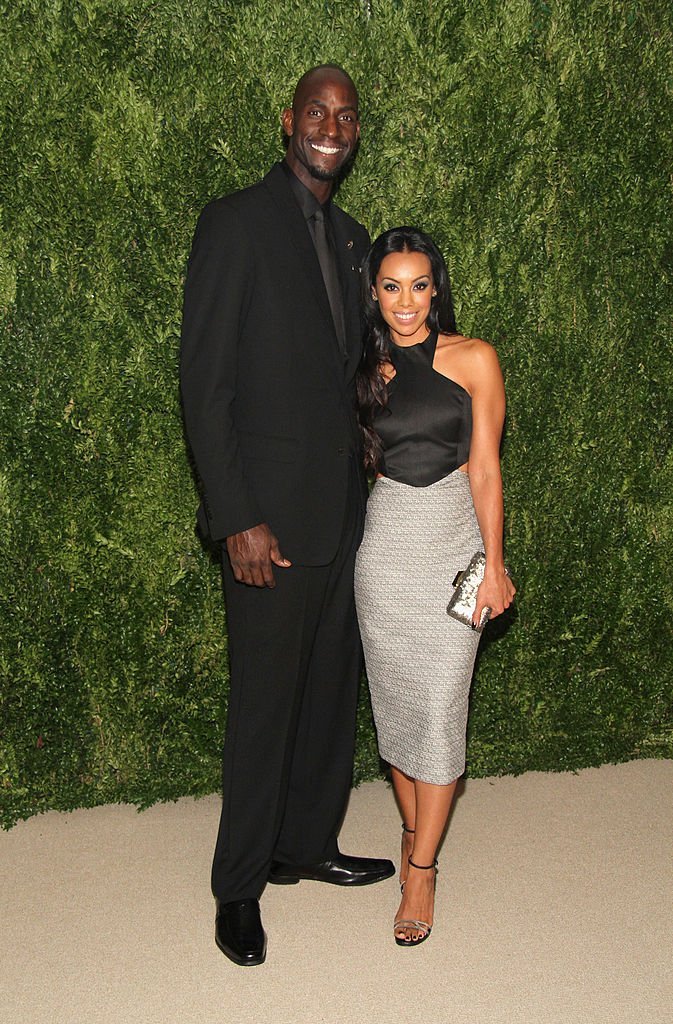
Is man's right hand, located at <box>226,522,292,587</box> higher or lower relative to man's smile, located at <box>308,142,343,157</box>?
lower

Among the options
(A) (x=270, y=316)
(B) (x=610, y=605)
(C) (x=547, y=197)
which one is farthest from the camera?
(B) (x=610, y=605)

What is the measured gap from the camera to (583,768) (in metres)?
Result: 3.80

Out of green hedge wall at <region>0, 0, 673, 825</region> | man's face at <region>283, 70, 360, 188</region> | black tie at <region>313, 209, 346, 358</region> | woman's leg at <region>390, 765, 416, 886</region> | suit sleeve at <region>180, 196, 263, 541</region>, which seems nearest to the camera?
suit sleeve at <region>180, 196, 263, 541</region>

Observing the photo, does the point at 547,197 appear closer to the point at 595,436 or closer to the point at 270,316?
the point at 595,436

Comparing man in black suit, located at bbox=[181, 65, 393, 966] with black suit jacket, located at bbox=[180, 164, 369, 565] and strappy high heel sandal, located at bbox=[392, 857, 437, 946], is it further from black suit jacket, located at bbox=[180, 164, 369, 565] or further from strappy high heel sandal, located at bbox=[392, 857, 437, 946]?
strappy high heel sandal, located at bbox=[392, 857, 437, 946]

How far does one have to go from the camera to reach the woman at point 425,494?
2.65 m

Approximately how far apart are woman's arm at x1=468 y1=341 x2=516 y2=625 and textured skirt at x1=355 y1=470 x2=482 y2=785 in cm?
4

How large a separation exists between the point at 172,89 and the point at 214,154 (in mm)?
221

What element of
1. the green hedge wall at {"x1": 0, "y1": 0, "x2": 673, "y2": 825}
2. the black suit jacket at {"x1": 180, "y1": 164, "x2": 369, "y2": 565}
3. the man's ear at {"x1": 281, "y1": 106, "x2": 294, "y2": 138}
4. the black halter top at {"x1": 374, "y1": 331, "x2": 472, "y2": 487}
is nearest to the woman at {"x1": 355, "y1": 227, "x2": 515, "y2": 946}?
the black halter top at {"x1": 374, "y1": 331, "x2": 472, "y2": 487}

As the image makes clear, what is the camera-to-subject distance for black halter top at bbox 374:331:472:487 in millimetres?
2652

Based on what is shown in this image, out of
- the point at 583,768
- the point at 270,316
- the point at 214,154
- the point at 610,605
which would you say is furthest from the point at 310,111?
the point at 583,768

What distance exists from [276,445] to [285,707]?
67 cm

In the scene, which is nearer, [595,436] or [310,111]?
[310,111]

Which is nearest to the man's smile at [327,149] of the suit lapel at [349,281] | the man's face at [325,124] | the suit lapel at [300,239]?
the man's face at [325,124]
